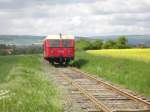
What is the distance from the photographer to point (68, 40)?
4369cm

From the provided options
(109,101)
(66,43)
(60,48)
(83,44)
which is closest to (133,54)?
(66,43)

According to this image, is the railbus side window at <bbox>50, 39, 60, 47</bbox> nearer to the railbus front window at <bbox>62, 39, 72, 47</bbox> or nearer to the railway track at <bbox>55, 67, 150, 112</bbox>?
the railbus front window at <bbox>62, 39, 72, 47</bbox>

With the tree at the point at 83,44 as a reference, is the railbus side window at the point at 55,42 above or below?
above

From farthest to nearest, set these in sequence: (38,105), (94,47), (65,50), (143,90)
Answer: (94,47)
(65,50)
(143,90)
(38,105)

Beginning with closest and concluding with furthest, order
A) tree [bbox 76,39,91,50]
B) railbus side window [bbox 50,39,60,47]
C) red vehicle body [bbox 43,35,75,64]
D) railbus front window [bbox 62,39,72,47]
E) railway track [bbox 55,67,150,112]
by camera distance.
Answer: railway track [bbox 55,67,150,112], red vehicle body [bbox 43,35,75,64], railbus front window [bbox 62,39,72,47], railbus side window [bbox 50,39,60,47], tree [bbox 76,39,91,50]

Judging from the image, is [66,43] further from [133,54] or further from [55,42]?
[133,54]

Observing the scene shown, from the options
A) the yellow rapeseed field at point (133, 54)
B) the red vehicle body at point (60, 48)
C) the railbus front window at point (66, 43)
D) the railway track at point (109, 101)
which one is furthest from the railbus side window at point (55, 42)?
the railway track at point (109, 101)

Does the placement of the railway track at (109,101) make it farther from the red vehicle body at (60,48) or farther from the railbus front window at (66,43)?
the railbus front window at (66,43)

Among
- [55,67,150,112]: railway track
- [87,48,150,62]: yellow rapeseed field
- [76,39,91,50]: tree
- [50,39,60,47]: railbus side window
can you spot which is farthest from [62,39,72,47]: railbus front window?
[76,39,91,50]: tree

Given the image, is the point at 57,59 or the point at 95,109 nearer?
the point at 95,109

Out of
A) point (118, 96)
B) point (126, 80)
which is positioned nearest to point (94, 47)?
point (126, 80)

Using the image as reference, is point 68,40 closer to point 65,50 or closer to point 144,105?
point 65,50

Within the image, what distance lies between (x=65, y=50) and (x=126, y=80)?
1856cm

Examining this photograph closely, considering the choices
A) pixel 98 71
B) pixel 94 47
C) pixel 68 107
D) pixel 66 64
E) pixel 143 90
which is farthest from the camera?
pixel 94 47
